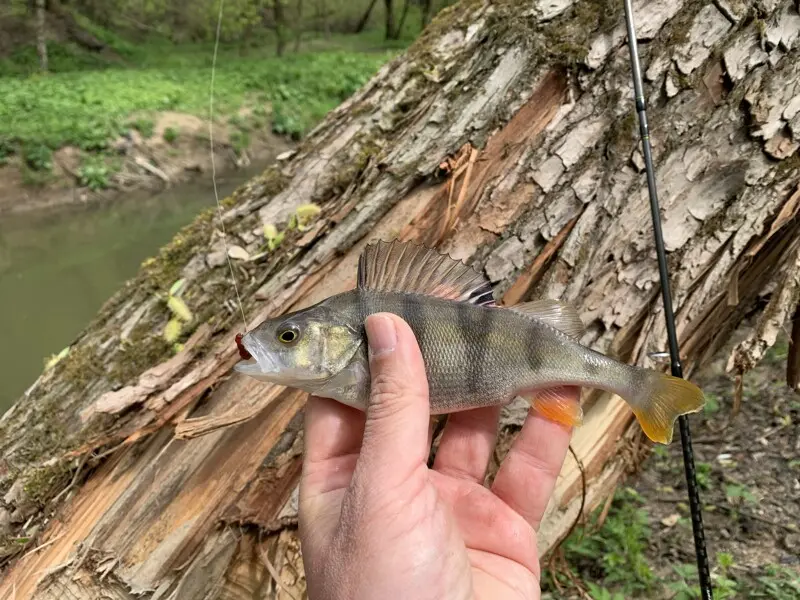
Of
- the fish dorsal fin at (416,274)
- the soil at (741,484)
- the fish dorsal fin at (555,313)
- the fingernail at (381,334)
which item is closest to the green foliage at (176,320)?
the fish dorsal fin at (416,274)

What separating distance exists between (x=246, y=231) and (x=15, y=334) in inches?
242

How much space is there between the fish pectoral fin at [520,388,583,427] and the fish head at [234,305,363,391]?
0.69 m

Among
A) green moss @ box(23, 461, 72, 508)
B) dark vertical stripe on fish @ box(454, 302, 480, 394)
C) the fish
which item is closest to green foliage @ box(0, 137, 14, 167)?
green moss @ box(23, 461, 72, 508)

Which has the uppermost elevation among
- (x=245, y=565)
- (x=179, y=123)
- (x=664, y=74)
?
(x=664, y=74)

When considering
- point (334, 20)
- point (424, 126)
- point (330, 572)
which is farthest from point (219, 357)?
point (334, 20)

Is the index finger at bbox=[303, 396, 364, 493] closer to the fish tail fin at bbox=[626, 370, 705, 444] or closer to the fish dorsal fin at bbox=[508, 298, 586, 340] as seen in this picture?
the fish dorsal fin at bbox=[508, 298, 586, 340]

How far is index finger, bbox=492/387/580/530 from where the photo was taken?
2.16 m

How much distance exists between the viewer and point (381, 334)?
1698 millimetres

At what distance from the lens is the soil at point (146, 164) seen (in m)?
11.7

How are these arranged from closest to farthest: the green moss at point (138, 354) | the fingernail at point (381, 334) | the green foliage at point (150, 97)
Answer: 1. the fingernail at point (381, 334)
2. the green moss at point (138, 354)
3. the green foliage at point (150, 97)

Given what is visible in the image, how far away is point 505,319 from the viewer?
1.88 m

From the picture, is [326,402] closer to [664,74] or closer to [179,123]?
[664,74]

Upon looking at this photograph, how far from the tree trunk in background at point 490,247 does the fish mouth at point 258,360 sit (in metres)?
A: 0.64

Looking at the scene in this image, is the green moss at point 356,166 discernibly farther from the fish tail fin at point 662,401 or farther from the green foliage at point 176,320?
the fish tail fin at point 662,401
